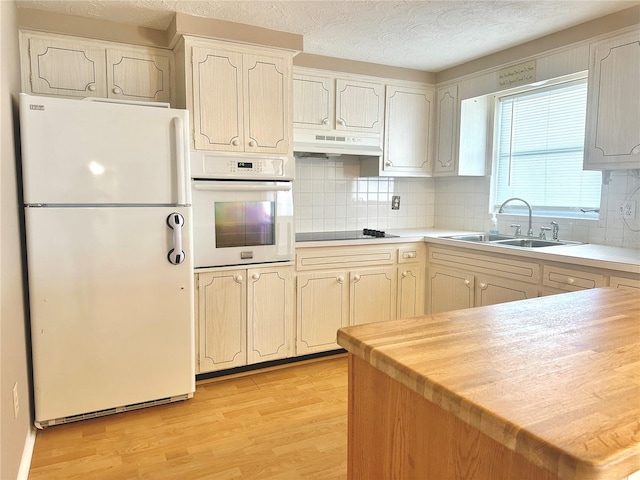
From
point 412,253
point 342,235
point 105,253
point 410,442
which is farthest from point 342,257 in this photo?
point 410,442

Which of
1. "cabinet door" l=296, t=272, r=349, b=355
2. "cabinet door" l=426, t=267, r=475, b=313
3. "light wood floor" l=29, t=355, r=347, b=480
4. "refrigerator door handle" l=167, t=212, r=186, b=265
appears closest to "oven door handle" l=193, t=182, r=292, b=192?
"refrigerator door handle" l=167, t=212, r=186, b=265

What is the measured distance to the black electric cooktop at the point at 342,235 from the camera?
331 cm

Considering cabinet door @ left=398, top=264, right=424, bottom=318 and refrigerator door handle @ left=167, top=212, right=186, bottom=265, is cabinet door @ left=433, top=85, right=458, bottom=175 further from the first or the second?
refrigerator door handle @ left=167, top=212, right=186, bottom=265

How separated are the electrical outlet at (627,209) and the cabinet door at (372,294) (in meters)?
1.51

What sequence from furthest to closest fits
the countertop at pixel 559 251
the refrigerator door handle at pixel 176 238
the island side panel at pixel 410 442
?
the refrigerator door handle at pixel 176 238 → the countertop at pixel 559 251 → the island side panel at pixel 410 442

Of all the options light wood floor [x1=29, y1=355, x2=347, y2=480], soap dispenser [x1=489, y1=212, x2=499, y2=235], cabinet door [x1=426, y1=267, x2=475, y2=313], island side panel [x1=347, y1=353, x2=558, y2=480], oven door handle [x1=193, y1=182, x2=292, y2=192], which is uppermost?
oven door handle [x1=193, y1=182, x2=292, y2=192]

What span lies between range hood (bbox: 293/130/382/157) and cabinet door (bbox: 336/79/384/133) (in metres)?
0.07

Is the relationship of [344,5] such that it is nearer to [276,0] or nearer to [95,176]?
[276,0]

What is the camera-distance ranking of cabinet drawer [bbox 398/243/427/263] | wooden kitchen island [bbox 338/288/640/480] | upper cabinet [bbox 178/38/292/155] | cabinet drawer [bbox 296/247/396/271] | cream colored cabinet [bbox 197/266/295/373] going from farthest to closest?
cabinet drawer [bbox 398/243/427/263], cabinet drawer [bbox 296/247/396/271], cream colored cabinet [bbox 197/266/295/373], upper cabinet [bbox 178/38/292/155], wooden kitchen island [bbox 338/288/640/480]

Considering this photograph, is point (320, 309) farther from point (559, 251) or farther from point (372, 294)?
point (559, 251)

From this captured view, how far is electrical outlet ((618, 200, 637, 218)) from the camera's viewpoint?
8.95 ft

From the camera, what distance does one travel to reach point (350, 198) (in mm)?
3812

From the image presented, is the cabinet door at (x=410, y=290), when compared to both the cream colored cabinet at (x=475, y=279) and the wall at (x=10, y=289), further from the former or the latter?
the wall at (x=10, y=289)

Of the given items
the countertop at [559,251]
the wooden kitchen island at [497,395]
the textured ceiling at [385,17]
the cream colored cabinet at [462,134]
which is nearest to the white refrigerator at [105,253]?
the textured ceiling at [385,17]
